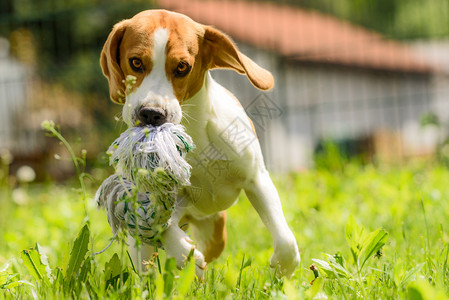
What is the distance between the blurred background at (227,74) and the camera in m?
7.54

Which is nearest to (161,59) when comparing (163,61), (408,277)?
(163,61)

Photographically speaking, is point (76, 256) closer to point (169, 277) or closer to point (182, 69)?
point (169, 277)

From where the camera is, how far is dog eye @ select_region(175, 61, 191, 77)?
2.12m

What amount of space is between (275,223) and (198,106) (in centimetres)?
52

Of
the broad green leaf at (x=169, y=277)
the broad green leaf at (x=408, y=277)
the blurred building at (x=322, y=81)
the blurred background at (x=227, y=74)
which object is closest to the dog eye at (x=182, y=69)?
the broad green leaf at (x=169, y=277)

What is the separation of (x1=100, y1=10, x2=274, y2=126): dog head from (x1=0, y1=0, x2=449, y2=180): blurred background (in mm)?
3188

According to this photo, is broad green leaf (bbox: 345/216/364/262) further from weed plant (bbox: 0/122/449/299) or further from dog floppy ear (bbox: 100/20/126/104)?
dog floppy ear (bbox: 100/20/126/104)

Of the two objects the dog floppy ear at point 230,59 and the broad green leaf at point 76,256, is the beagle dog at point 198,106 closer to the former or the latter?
the dog floppy ear at point 230,59

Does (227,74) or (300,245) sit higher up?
(300,245)

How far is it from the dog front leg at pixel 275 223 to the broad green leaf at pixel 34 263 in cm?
79

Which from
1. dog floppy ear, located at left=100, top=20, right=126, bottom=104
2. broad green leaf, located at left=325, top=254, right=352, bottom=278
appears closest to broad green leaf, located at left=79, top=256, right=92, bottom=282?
dog floppy ear, located at left=100, top=20, right=126, bottom=104

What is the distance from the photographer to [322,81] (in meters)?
14.0

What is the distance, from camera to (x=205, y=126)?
2.27 metres

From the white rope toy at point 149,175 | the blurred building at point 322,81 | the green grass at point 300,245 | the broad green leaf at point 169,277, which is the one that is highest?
the white rope toy at point 149,175
